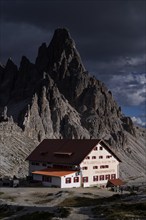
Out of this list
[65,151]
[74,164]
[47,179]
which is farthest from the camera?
[65,151]

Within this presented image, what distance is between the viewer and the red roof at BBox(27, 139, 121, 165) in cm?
8194

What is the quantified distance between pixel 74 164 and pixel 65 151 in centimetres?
602

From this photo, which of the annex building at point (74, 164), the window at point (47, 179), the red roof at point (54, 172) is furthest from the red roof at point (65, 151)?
the window at point (47, 179)

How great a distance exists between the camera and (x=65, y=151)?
280ft

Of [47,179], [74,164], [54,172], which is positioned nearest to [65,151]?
[74,164]

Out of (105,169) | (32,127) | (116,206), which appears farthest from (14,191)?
(32,127)

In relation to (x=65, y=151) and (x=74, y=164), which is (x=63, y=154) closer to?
(x=65, y=151)

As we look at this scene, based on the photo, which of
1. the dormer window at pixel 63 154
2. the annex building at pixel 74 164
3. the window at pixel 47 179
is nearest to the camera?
the window at pixel 47 179

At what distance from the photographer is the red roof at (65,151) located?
8194 centimetres

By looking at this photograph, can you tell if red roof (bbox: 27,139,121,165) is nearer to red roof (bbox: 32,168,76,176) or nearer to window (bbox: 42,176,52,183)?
red roof (bbox: 32,168,76,176)

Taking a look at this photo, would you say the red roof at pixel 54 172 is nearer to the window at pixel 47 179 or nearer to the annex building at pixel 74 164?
the annex building at pixel 74 164

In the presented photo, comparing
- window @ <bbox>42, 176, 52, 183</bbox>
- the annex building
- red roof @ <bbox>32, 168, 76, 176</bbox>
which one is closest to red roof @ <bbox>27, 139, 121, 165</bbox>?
the annex building

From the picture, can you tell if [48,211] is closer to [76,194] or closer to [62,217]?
[62,217]

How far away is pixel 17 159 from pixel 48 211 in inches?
3150
